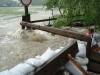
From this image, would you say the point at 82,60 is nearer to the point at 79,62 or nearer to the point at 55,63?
the point at 79,62

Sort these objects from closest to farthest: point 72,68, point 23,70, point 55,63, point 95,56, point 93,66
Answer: point 23,70 → point 55,63 → point 72,68 → point 95,56 → point 93,66

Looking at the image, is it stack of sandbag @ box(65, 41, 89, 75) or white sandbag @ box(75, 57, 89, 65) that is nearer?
stack of sandbag @ box(65, 41, 89, 75)

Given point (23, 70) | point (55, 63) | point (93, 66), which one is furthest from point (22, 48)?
point (23, 70)

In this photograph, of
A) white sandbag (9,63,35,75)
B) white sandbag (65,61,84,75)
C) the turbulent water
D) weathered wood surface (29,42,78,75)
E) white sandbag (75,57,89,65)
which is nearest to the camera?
white sandbag (9,63,35,75)

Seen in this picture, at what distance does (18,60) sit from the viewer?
4.98m

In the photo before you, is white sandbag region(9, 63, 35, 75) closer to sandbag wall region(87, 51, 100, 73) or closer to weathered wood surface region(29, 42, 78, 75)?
weathered wood surface region(29, 42, 78, 75)

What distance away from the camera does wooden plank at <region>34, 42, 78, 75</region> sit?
7.82ft

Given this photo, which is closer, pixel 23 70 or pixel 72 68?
pixel 23 70

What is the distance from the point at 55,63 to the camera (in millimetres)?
2553

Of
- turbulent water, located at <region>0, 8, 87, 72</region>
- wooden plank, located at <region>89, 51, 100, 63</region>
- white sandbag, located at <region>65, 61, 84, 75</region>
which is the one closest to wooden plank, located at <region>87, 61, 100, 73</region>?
wooden plank, located at <region>89, 51, 100, 63</region>

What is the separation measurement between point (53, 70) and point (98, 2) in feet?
9.09

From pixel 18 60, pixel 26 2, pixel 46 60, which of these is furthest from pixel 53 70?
pixel 26 2

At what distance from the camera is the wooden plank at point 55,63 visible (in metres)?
2.38

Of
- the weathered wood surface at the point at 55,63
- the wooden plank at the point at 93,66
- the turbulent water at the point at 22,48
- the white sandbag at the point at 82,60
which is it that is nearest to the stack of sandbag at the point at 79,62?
the white sandbag at the point at 82,60
